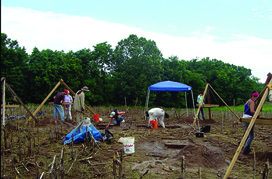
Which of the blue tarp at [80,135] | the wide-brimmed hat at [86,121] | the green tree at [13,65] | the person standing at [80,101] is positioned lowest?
the blue tarp at [80,135]

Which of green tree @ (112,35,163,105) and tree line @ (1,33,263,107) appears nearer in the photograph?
tree line @ (1,33,263,107)

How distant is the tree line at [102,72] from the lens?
26.9 meters

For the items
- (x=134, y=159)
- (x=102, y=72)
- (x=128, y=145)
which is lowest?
(x=134, y=159)

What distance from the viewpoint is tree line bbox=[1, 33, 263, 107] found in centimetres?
2692

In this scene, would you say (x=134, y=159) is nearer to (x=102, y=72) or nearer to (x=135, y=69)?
(x=135, y=69)

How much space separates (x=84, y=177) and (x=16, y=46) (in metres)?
27.9

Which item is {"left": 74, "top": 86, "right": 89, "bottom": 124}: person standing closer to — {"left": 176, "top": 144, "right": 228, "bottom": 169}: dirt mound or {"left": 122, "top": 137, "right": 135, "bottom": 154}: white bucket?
{"left": 122, "top": 137, "right": 135, "bottom": 154}: white bucket

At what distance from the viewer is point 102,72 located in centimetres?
3319

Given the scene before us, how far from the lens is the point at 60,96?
10758mm

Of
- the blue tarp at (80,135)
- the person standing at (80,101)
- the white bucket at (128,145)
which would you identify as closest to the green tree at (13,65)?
the person standing at (80,101)

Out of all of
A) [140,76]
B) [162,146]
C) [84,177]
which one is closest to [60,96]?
[162,146]

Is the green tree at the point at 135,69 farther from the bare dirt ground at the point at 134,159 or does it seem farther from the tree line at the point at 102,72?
the bare dirt ground at the point at 134,159

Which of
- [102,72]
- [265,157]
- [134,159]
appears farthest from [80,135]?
[102,72]

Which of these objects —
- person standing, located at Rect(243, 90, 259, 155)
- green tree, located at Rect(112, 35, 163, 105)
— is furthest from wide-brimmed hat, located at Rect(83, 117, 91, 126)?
green tree, located at Rect(112, 35, 163, 105)
